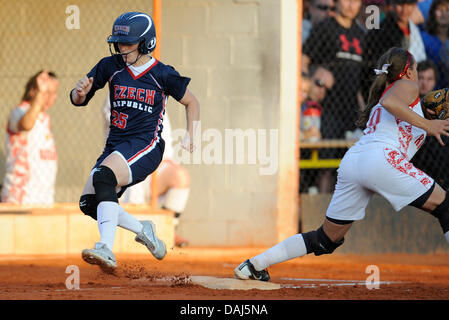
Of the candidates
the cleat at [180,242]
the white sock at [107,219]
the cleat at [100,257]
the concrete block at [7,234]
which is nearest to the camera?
the cleat at [100,257]

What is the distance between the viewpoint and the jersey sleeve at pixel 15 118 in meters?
9.82

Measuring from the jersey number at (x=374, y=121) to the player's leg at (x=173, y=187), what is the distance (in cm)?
420

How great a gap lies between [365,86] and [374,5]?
1008 mm

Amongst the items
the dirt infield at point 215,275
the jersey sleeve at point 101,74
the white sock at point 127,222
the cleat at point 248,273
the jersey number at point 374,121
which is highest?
the jersey sleeve at point 101,74

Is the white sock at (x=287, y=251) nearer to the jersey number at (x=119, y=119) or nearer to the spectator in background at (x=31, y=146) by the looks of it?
the jersey number at (x=119, y=119)

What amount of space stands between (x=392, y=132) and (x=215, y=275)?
2.36 metres

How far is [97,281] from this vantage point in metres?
7.01

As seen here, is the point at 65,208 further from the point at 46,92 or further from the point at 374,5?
the point at 374,5

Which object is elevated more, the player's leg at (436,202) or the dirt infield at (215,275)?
the player's leg at (436,202)

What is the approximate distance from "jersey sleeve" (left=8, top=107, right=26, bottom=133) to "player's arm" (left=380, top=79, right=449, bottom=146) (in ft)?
17.2

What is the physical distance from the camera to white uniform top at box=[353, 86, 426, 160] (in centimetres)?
590

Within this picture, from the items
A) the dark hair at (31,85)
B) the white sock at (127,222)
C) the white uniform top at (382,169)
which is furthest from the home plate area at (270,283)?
the dark hair at (31,85)

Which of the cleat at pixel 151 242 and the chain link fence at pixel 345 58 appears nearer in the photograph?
the cleat at pixel 151 242

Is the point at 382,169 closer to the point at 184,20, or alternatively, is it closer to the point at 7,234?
the point at 7,234
